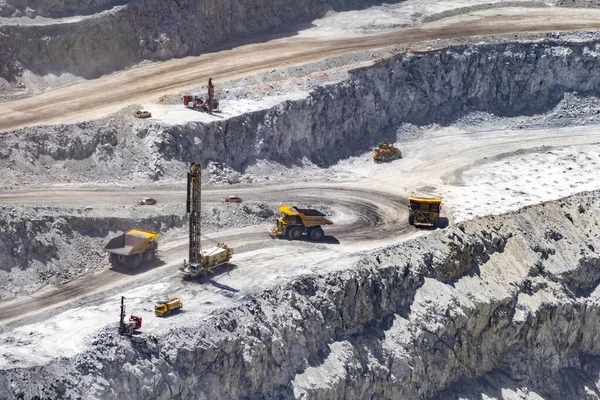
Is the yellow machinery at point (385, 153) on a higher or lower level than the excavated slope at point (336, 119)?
lower

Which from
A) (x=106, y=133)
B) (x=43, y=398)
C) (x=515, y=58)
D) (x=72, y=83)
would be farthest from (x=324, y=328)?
(x=515, y=58)

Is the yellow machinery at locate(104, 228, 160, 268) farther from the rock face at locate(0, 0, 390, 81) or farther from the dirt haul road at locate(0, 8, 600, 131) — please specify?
the rock face at locate(0, 0, 390, 81)

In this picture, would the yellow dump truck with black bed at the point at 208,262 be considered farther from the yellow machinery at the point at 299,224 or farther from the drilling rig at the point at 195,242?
the yellow machinery at the point at 299,224

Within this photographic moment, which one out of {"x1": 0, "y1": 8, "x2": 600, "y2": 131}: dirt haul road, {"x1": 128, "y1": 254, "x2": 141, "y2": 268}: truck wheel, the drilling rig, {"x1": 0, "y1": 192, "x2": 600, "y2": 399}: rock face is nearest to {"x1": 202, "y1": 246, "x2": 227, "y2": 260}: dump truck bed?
the drilling rig

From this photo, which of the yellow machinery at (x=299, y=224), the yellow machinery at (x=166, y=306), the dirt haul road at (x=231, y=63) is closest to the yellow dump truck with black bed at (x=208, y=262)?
the yellow machinery at (x=166, y=306)

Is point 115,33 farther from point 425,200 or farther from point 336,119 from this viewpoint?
point 425,200

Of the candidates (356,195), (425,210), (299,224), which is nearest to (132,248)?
(299,224)
